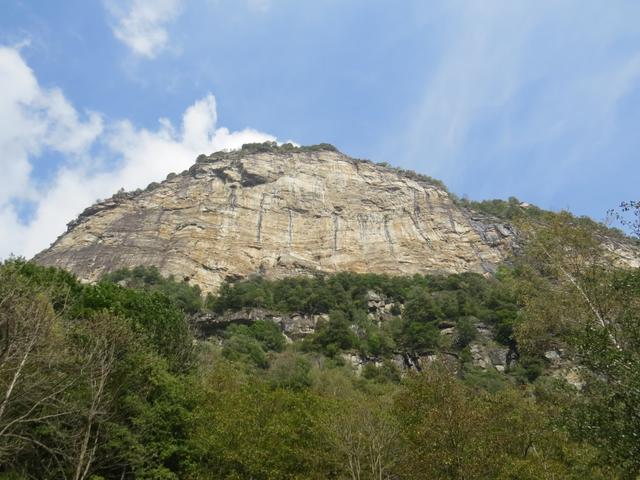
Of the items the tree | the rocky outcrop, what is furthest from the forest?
the rocky outcrop

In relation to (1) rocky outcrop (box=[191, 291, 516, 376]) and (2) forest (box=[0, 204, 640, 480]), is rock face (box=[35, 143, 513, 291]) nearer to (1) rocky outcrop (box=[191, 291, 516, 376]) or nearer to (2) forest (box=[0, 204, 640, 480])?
(1) rocky outcrop (box=[191, 291, 516, 376])

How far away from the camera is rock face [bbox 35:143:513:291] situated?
90.4 m

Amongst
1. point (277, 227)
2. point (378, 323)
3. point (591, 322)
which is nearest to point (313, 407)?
point (591, 322)

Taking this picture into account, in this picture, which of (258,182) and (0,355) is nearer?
(0,355)

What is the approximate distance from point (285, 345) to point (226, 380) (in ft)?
120

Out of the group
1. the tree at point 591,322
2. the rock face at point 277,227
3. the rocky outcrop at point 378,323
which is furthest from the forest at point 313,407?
the rock face at point 277,227

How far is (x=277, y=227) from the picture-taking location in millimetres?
98938

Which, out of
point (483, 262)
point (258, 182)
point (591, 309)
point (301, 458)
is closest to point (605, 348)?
point (591, 309)

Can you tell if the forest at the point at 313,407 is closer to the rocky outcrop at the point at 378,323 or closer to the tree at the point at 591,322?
the tree at the point at 591,322

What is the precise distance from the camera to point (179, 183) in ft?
366

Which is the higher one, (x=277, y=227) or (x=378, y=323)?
(x=277, y=227)

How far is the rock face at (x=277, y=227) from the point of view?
90375 millimetres

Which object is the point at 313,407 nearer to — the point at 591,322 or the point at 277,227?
the point at 591,322

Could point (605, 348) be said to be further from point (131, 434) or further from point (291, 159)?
point (291, 159)
